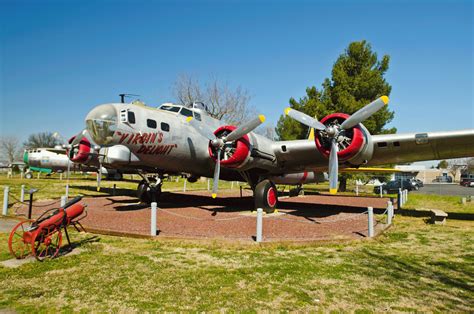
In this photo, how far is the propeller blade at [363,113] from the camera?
439 inches

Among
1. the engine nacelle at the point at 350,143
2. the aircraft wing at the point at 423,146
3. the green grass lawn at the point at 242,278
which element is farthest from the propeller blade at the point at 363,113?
the green grass lawn at the point at 242,278

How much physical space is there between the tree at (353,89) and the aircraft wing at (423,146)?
1933 cm

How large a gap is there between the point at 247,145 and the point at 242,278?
748 centimetres

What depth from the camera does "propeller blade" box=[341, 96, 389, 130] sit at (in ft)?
36.6

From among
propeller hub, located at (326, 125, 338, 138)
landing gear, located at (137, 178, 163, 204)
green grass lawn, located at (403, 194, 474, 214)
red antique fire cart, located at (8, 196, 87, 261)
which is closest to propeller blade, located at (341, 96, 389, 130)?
propeller hub, located at (326, 125, 338, 138)

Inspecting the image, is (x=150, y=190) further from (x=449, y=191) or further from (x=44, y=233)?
(x=449, y=191)

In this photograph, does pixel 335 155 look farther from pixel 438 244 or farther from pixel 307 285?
pixel 307 285

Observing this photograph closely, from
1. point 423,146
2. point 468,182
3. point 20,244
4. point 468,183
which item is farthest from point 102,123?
point 468,182

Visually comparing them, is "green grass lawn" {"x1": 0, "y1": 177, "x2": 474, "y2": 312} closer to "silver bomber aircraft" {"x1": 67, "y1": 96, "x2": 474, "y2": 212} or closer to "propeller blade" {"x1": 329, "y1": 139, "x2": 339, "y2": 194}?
"propeller blade" {"x1": 329, "y1": 139, "x2": 339, "y2": 194}

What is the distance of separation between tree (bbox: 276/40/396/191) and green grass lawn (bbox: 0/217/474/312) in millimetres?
24684

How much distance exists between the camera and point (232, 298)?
536cm

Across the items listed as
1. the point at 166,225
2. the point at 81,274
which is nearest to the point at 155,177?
the point at 166,225

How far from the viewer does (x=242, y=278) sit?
6.35 meters

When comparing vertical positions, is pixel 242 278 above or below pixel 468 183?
below
